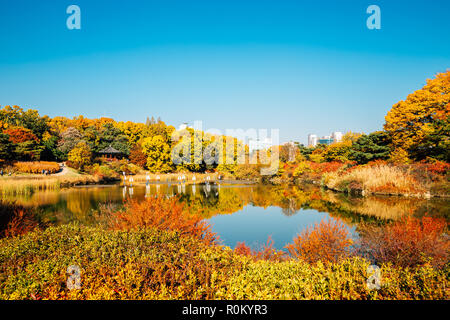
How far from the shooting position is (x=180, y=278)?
9.04ft

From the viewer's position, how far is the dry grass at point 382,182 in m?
16.4

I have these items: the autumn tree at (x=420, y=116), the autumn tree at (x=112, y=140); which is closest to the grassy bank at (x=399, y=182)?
the autumn tree at (x=420, y=116)

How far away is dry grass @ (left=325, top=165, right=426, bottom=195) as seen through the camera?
16.4 m

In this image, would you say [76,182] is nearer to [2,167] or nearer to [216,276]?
[2,167]

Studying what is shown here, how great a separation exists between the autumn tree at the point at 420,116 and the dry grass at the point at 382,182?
5.17 meters

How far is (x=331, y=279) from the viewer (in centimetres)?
269

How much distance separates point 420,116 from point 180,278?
27.5 m

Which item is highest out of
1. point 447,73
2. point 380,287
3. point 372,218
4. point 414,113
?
point 447,73

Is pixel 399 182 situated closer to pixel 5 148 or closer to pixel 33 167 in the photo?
pixel 33 167

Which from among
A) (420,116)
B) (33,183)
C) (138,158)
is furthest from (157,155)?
(420,116)

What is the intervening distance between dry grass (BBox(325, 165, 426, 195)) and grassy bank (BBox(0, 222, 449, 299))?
52.2 feet

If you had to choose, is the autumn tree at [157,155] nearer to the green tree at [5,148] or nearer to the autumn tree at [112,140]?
the autumn tree at [112,140]

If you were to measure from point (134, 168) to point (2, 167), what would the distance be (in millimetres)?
13462

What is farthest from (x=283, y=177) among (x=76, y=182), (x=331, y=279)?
(x=331, y=279)
